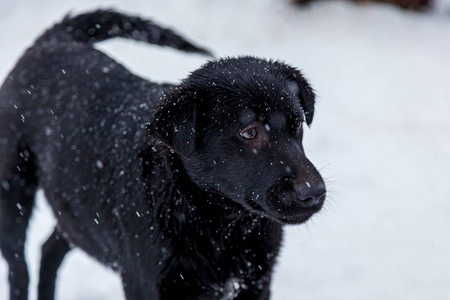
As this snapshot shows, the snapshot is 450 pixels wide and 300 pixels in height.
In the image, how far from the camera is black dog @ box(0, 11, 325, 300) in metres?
2.80

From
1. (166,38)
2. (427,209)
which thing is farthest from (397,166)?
(166,38)

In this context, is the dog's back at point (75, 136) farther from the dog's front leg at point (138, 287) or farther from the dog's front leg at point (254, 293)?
the dog's front leg at point (254, 293)

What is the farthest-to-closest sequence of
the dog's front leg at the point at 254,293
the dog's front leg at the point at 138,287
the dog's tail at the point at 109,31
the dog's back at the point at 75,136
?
1. the dog's tail at the point at 109,31
2. the dog's back at the point at 75,136
3. the dog's front leg at the point at 254,293
4. the dog's front leg at the point at 138,287

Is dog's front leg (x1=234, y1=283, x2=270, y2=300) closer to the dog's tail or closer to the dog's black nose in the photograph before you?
the dog's black nose

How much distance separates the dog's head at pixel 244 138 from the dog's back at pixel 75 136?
363 mm

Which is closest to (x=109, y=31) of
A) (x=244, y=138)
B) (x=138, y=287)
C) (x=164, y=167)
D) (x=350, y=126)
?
(x=164, y=167)

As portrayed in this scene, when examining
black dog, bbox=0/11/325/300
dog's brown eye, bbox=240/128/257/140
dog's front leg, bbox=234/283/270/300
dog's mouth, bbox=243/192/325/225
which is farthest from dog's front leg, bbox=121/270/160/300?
dog's brown eye, bbox=240/128/257/140

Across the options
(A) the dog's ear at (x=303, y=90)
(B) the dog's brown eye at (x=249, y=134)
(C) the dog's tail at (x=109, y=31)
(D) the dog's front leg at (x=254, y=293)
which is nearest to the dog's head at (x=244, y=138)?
(B) the dog's brown eye at (x=249, y=134)

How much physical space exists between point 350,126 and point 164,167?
12.7 feet

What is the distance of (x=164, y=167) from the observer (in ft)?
9.86

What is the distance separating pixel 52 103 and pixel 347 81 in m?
4.55

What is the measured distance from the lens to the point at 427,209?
202 inches

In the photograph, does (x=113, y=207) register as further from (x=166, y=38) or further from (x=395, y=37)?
(x=395, y=37)

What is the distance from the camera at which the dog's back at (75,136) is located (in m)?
3.24
